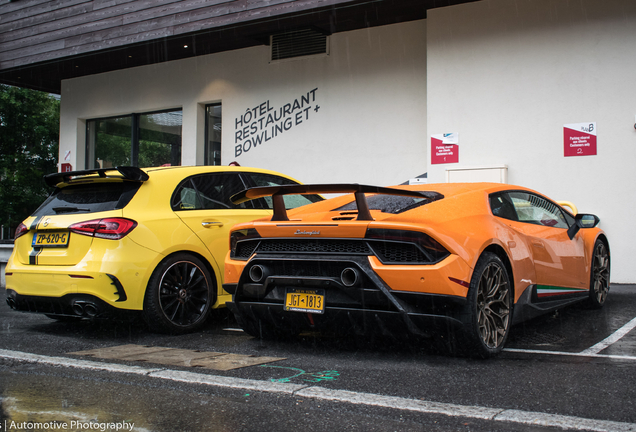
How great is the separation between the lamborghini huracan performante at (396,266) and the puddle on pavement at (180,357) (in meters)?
0.38

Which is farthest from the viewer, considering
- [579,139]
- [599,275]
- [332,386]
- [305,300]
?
[579,139]

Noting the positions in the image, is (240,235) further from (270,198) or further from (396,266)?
(270,198)

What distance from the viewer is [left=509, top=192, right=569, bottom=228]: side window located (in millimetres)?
5102

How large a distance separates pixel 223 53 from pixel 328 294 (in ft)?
34.0

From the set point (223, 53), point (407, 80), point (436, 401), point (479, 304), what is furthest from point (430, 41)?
point (436, 401)

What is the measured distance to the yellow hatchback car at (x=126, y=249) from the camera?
497 cm

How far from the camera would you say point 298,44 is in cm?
1230

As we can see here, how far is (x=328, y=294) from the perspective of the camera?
13.4ft

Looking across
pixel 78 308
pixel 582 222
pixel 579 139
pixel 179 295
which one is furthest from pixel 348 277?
pixel 579 139

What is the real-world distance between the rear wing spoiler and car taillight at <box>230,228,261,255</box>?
176mm

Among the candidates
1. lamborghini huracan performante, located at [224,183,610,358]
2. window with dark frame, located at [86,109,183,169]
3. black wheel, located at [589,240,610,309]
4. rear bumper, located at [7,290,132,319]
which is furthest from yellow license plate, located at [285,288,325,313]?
window with dark frame, located at [86,109,183,169]

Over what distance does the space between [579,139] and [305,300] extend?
6.54 metres

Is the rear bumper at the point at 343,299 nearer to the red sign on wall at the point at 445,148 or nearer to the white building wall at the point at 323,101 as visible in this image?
the red sign on wall at the point at 445,148

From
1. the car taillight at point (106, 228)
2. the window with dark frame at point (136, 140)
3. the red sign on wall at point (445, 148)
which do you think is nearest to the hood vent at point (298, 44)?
the window with dark frame at point (136, 140)
